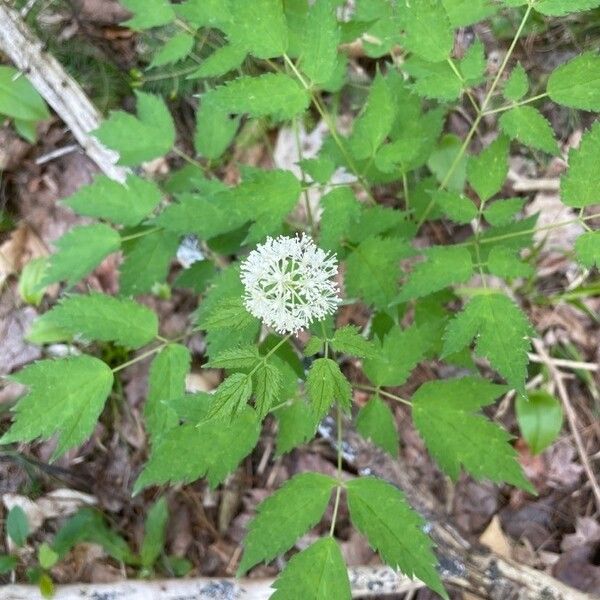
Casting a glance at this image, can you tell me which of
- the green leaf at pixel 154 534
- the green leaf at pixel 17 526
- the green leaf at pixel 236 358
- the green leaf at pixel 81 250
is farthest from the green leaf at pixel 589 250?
the green leaf at pixel 17 526

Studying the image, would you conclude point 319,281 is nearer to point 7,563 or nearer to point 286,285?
point 286,285

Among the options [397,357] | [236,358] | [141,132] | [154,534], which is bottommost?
[154,534]

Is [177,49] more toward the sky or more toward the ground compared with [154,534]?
more toward the sky

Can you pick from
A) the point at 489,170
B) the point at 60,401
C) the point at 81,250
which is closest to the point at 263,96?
the point at 489,170

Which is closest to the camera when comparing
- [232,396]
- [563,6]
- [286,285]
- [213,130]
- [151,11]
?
[232,396]

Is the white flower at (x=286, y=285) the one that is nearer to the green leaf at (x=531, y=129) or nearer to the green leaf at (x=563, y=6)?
the green leaf at (x=531, y=129)

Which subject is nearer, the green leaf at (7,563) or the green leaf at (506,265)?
the green leaf at (506,265)

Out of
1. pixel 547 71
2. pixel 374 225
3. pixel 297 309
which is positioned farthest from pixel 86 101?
pixel 547 71

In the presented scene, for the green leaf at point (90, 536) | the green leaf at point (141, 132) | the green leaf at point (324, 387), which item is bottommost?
the green leaf at point (90, 536)

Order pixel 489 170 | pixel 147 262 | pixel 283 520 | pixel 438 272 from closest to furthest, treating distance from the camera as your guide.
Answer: pixel 283 520, pixel 438 272, pixel 489 170, pixel 147 262
